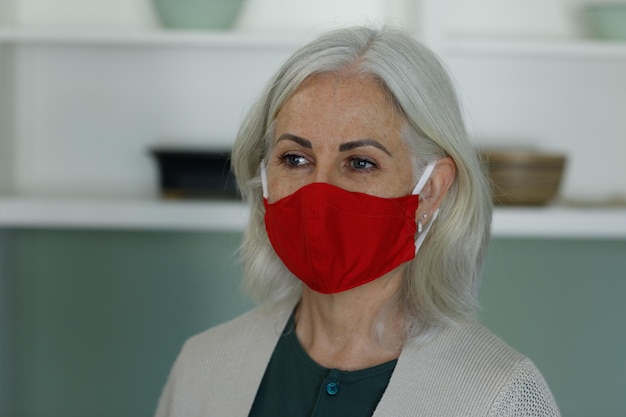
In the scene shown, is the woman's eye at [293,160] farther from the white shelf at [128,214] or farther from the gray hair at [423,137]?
the white shelf at [128,214]

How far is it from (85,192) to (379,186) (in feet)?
5.37

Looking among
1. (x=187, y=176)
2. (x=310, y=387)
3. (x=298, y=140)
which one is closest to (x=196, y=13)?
(x=187, y=176)

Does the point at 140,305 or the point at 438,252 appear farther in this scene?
the point at 140,305

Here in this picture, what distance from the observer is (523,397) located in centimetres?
126

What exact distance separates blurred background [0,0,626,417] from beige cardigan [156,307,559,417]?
3.41 ft

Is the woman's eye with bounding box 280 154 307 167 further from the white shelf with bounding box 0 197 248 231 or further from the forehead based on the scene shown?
the white shelf with bounding box 0 197 248 231

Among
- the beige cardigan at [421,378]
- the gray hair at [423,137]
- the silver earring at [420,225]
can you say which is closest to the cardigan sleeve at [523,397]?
the beige cardigan at [421,378]

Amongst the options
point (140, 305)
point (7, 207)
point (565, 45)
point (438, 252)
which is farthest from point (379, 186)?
point (140, 305)

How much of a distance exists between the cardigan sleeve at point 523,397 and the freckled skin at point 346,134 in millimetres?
318

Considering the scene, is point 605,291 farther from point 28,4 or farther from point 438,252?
point 28,4

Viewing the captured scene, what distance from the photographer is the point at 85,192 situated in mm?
2760

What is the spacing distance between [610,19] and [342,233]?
1562 millimetres

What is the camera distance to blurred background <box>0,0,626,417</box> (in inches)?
106

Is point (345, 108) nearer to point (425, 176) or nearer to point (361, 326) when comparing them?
point (425, 176)
